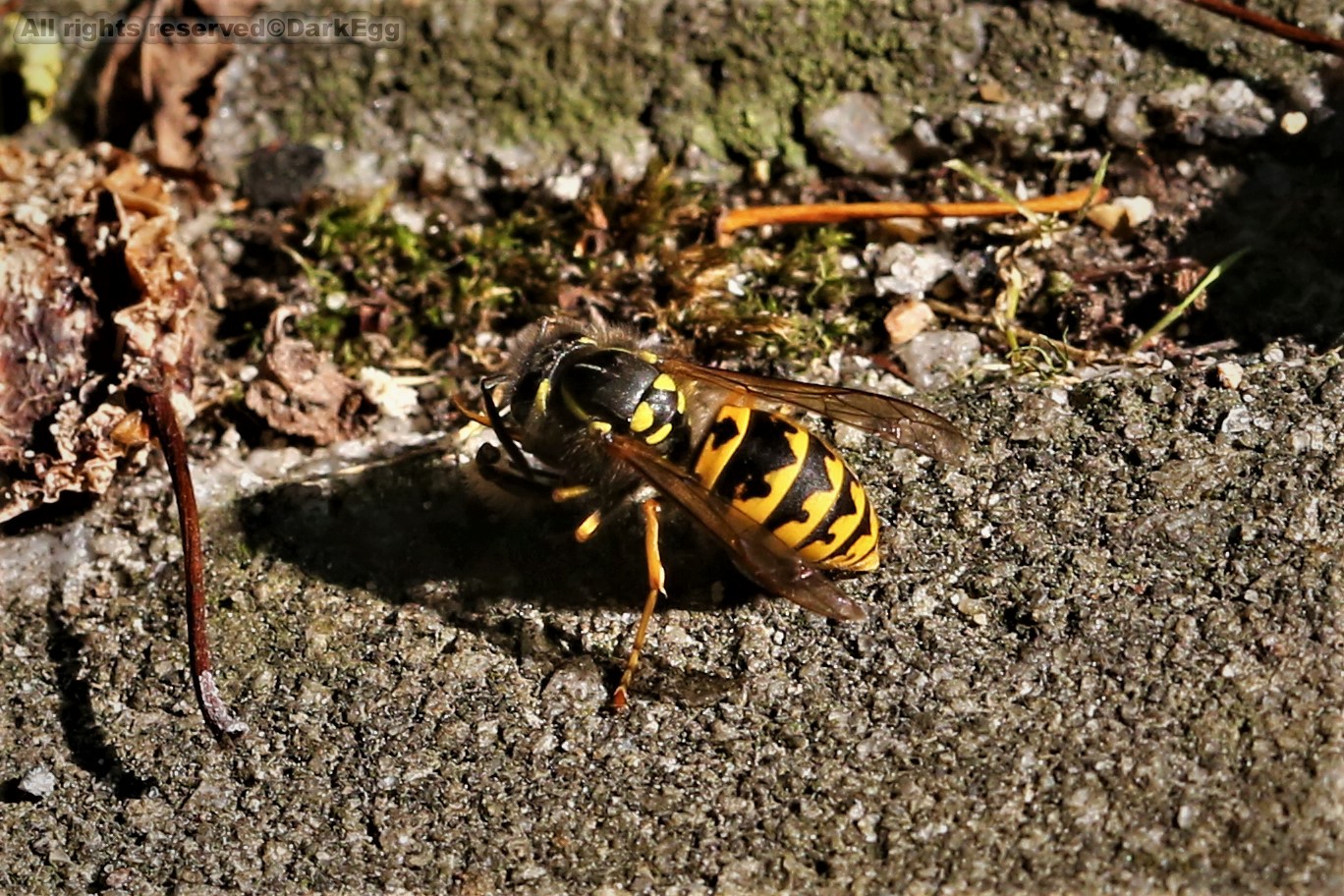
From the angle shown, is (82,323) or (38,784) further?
(82,323)

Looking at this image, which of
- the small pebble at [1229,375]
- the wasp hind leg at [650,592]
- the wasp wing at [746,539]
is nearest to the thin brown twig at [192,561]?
the wasp hind leg at [650,592]

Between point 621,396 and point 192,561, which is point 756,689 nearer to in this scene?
point 621,396

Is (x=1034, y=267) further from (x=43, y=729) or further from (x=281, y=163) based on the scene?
(x=43, y=729)

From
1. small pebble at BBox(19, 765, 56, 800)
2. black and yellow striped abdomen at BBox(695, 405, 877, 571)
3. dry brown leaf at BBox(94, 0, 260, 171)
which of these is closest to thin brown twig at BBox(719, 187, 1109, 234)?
black and yellow striped abdomen at BBox(695, 405, 877, 571)

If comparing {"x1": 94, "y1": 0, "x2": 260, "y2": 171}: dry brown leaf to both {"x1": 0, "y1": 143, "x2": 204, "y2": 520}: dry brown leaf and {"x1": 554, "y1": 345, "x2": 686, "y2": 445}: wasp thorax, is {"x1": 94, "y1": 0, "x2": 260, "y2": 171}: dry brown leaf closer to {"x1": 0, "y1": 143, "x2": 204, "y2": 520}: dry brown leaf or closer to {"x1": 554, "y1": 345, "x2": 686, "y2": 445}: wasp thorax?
{"x1": 0, "y1": 143, "x2": 204, "y2": 520}: dry brown leaf

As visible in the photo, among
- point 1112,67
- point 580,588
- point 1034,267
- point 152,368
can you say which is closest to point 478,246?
point 152,368

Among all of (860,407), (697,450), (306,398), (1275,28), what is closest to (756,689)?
(697,450)
